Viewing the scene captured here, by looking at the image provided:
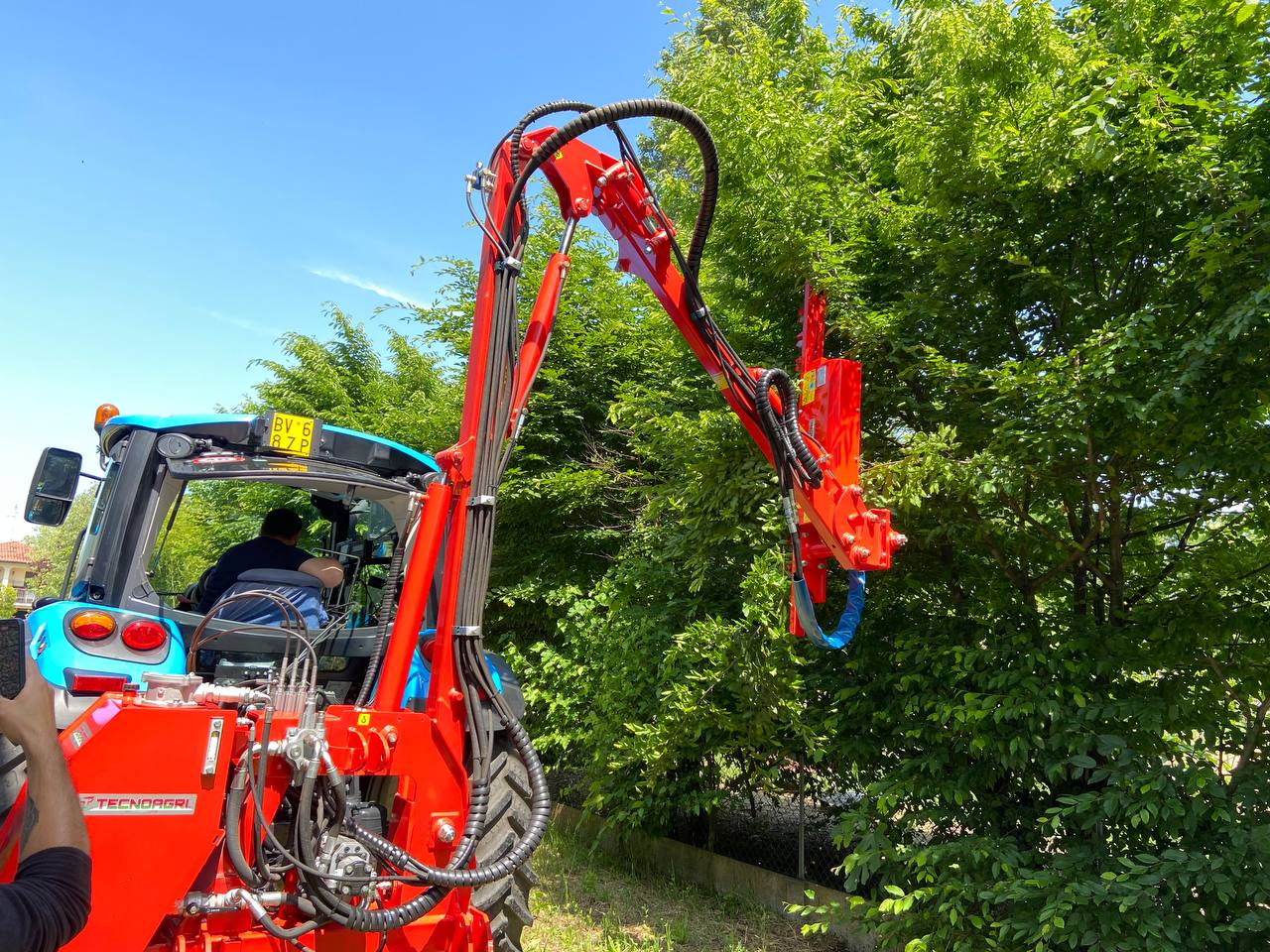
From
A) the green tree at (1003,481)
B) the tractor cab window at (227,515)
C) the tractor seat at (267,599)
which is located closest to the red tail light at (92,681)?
the tractor seat at (267,599)

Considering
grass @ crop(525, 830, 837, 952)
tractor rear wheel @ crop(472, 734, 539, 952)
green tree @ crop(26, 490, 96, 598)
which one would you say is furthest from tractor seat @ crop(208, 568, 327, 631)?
green tree @ crop(26, 490, 96, 598)

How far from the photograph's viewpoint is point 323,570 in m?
3.80

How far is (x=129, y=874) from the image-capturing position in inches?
92.0

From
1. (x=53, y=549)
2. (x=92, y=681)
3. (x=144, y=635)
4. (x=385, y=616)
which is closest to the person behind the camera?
(x=92, y=681)

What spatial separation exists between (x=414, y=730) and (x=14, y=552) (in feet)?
257

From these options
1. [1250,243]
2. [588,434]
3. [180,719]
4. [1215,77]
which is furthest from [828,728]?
[588,434]

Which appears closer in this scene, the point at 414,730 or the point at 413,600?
the point at 414,730

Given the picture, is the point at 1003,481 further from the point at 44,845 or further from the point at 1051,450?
the point at 44,845

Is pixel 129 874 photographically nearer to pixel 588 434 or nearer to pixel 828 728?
pixel 828 728

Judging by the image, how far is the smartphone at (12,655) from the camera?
4.63 feet

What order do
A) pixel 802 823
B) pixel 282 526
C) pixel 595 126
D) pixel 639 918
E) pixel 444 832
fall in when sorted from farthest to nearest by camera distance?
pixel 802 823, pixel 639 918, pixel 282 526, pixel 595 126, pixel 444 832

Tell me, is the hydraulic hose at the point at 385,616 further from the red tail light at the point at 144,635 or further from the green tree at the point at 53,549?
the green tree at the point at 53,549

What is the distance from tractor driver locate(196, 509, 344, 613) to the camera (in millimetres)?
3709

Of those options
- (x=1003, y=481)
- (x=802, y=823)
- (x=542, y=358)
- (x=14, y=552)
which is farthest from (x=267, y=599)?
(x=14, y=552)
